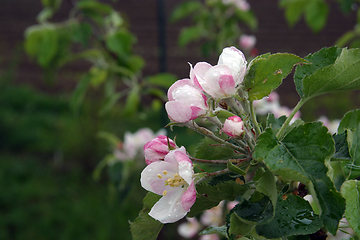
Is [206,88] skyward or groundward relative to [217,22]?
skyward

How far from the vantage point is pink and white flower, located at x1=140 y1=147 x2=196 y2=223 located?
396mm

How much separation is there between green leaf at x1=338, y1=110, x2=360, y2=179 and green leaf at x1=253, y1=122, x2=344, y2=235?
0.06 m

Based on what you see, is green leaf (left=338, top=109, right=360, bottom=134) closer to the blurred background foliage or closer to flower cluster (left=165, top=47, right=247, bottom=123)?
flower cluster (left=165, top=47, right=247, bottom=123)

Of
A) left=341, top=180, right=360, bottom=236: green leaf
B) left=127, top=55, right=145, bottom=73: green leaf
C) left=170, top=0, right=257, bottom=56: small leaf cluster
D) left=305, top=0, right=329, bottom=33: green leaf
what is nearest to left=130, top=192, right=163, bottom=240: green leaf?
left=341, top=180, right=360, bottom=236: green leaf

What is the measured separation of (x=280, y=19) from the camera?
4066 mm

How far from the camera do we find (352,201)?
410 mm

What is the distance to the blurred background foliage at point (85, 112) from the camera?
1451 millimetres

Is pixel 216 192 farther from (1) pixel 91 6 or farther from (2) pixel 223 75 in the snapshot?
(1) pixel 91 6

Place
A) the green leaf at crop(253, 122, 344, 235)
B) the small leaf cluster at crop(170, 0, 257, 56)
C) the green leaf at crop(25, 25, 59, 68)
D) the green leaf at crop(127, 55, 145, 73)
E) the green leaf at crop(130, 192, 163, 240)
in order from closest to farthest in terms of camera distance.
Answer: the green leaf at crop(253, 122, 344, 235)
the green leaf at crop(130, 192, 163, 240)
the green leaf at crop(25, 25, 59, 68)
the green leaf at crop(127, 55, 145, 73)
the small leaf cluster at crop(170, 0, 257, 56)

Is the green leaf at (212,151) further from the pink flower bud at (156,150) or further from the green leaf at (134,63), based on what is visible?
the green leaf at (134,63)

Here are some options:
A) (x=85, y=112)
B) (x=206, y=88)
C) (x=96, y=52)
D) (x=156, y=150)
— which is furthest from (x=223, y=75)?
(x=85, y=112)

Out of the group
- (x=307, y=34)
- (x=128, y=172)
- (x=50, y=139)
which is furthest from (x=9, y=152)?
(x=307, y=34)

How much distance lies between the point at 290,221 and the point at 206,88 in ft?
0.65

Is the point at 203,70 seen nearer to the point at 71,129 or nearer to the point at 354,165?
the point at 354,165
